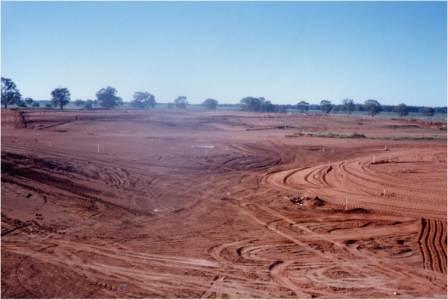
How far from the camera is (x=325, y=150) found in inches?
1235

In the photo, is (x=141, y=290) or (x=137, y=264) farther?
(x=137, y=264)

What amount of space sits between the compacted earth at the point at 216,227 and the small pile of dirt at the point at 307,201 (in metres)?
0.08

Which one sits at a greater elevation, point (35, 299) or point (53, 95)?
point (53, 95)

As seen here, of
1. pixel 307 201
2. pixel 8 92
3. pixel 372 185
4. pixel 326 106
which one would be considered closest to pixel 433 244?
pixel 307 201

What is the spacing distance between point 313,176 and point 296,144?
529 inches

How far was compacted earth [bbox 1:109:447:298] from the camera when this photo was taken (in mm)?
8938

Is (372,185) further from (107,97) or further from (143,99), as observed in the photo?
(143,99)

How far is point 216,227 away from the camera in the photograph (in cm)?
1297

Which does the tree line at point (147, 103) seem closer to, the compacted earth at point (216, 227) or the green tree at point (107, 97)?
the green tree at point (107, 97)

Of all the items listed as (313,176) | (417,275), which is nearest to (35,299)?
(417,275)

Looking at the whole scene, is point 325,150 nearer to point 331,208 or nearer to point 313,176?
point 313,176

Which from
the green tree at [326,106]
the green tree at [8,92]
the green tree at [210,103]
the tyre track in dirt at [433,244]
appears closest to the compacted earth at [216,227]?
the tyre track in dirt at [433,244]

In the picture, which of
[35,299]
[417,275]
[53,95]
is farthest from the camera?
[53,95]

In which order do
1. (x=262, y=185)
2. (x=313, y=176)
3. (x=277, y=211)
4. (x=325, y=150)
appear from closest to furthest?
(x=277, y=211)
(x=262, y=185)
(x=313, y=176)
(x=325, y=150)
